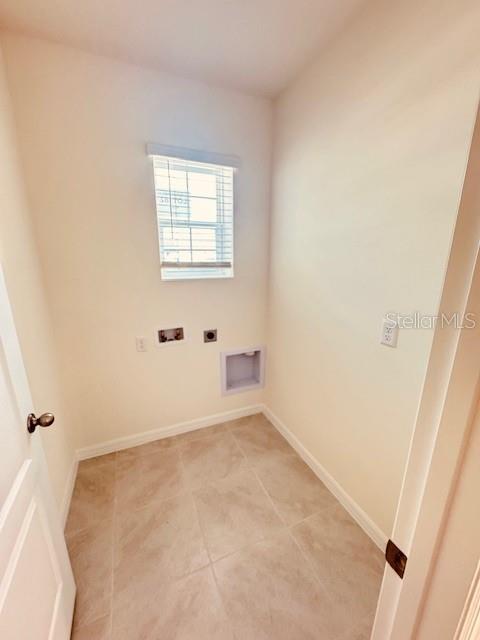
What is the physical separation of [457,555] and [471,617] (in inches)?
3.5

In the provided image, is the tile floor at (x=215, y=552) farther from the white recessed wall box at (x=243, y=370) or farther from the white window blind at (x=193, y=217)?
the white window blind at (x=193, y=217)

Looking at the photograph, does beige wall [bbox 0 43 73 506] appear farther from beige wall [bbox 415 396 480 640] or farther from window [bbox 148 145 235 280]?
beige wall [bbox 415 396 480 640]

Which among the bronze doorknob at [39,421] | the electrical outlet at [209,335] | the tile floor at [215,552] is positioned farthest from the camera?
Answer: the electrical outlet at [209,335]

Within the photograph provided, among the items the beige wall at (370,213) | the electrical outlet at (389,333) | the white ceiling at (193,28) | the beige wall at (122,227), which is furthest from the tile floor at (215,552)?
the white ceiling at (193,28)

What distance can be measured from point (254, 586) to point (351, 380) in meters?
1.10

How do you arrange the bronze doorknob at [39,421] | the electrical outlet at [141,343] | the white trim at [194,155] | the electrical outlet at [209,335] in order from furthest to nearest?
the electrical outlet at [209,335]
the electrical outlet at [141,343]
the white trim at [194,155]
the bronze doorknob at [39,421]

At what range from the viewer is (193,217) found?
1901mm

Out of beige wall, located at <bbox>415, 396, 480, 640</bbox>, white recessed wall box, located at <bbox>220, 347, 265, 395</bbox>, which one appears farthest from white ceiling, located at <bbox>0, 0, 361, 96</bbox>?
white recessed wall box, located at <bbox>220, 347, 265, 395</bbox>

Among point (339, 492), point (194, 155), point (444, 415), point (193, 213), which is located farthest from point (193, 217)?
point (339, 492)

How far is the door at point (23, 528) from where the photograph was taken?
67cm

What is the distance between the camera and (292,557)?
1.33m

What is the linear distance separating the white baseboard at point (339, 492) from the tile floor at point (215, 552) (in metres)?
0.04

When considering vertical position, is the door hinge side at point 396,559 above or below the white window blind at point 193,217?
below

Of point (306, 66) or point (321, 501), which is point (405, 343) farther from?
point (306, 66)
